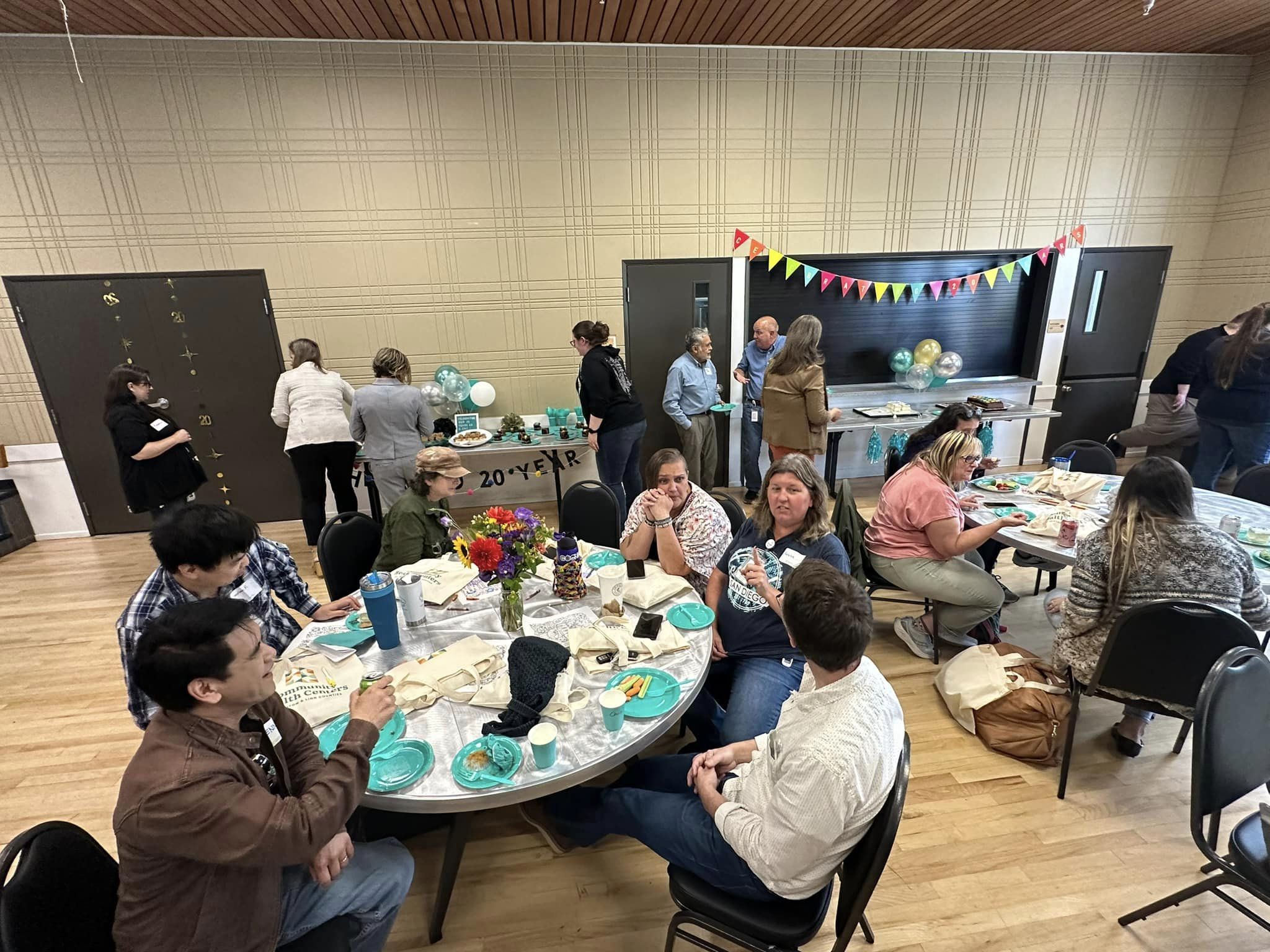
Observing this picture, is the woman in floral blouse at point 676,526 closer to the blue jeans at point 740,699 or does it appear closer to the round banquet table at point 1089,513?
the blue jeans at point 740,699

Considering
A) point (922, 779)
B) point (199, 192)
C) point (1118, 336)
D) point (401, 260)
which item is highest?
point (199, 192)

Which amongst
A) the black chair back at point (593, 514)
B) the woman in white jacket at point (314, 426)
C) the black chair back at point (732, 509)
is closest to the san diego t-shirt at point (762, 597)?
the black chair back at point (732, 509)

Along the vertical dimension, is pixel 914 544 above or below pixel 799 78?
below

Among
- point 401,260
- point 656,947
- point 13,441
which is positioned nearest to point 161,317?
point 13,441

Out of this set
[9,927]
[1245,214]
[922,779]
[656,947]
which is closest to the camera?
[9,927]

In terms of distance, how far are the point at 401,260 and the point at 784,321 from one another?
3276 millimetres

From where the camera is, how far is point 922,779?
2268 millimetres

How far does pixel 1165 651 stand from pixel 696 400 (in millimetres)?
3341

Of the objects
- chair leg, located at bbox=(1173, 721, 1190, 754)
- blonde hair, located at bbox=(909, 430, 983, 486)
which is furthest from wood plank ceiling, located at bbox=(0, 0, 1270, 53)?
chair leg, located at bbox=(1173, 721, 1190, 754)

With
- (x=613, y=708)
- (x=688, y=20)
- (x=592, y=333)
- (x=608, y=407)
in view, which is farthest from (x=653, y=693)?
(x=688, y=20)

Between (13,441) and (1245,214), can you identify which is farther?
(1245,214)

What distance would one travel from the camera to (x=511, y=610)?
74.6 inches

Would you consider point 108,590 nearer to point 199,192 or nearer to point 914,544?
point 199,192

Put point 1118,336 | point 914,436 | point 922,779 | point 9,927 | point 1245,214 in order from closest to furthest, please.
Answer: point 9,927 → point 922,779 → point 914,436 → point 1245,214 → point 1118,336
